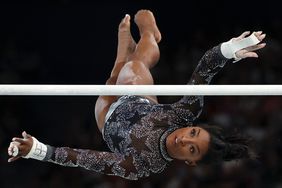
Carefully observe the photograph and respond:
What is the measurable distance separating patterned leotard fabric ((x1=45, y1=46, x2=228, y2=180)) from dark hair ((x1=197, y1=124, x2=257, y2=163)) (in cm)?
18

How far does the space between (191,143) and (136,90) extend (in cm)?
37

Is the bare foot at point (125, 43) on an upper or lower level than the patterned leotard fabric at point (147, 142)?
upper

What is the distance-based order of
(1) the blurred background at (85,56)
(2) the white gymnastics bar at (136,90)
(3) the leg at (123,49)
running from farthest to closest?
1. (1) the blurred background at (85,56)
2. (3) the leg at (123,49)
3. (2) the white gymnastics bar at (136,90)

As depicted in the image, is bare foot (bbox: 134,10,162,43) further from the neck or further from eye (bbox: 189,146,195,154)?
eye (bbox: 189,146,195,154)

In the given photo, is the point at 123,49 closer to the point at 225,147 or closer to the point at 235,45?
the point at 235,45

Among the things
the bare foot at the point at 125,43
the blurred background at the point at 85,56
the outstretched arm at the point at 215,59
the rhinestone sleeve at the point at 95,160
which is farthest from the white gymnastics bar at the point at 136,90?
the blurred background at the point at 85,56

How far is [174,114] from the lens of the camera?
3.29m

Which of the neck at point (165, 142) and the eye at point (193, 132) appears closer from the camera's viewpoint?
the eye at point (193, 132)

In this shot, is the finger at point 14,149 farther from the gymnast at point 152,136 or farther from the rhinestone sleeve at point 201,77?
the rhinestone sleeve at point 201,77

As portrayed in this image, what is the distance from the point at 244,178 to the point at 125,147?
5.33 feet

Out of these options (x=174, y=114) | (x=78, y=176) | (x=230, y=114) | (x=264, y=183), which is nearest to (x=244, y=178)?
(x=264, y=183)

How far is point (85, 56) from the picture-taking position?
205 inches

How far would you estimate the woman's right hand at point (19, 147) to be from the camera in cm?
310

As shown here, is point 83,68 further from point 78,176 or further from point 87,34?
point 78,176
